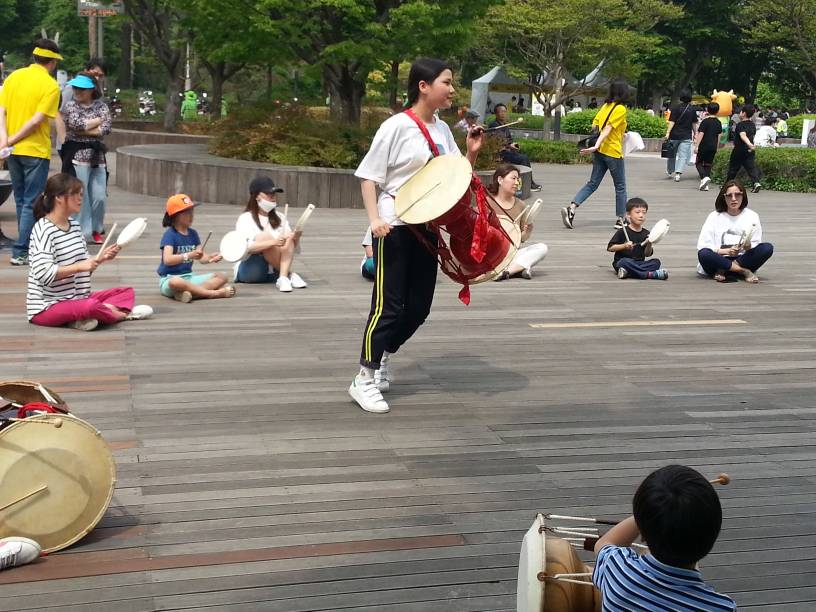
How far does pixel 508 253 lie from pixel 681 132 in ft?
56.0

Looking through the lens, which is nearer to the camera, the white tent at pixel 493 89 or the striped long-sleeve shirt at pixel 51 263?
the striped long-sleeve shirt at pixel 51 263

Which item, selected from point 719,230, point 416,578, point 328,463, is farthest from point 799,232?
point 416,578

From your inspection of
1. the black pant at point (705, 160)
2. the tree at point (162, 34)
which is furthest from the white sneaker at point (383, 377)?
the tree at point (162, 34)

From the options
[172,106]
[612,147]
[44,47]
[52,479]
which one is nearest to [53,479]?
[52,479]

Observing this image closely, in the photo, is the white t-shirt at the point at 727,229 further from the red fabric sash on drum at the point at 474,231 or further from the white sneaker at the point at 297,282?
the red fabric sash on drum at the point at 474,231

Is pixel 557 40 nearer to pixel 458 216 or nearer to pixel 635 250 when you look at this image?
pixel 635 250

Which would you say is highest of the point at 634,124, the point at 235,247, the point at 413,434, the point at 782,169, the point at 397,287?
the point at 397,287

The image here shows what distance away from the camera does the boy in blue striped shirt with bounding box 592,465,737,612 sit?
9.41 ft

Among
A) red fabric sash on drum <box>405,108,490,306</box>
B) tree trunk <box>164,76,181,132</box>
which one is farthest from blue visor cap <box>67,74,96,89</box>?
tree trunk <box>164,76,181,132</box>

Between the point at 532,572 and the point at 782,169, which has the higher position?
the point at 532,572

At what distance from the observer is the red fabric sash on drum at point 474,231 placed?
578 centimetres

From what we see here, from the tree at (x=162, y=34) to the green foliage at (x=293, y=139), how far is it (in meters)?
10.5

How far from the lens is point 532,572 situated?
121 inches

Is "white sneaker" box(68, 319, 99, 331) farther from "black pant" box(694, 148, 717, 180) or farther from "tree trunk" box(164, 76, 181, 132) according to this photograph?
"tree trunk" box(164, 76, 181, 132)
